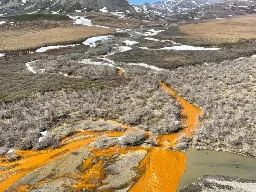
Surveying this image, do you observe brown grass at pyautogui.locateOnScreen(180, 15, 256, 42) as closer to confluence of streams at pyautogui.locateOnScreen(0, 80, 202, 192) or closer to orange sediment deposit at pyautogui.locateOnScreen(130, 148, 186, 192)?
confluence of streams at pyautogui.locateOnScreen(0, 80, 202, 192)

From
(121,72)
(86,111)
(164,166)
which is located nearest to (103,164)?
(164,166)

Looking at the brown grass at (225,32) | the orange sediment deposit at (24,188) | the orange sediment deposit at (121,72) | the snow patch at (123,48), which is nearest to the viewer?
the orange sediment deposit at (24,188)

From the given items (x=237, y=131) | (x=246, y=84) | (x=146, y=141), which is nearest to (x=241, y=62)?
(x=246, y=84)

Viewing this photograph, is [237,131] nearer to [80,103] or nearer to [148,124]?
[148,124]

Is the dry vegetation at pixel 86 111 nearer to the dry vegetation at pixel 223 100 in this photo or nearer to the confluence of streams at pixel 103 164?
the confluence of streams at pixel 103 164

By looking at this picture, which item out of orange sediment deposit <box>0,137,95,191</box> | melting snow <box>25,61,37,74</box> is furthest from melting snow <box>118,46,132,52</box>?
orange sediment deposit <box>0,137,95,191</box>

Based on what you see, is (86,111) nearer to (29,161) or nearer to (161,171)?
(29,161)

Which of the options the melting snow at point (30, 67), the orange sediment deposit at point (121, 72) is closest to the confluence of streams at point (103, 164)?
the orange sediment deposit at point (121, 72)
